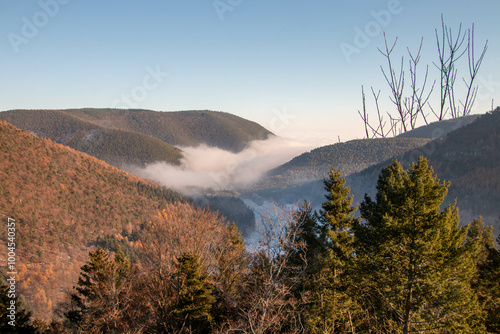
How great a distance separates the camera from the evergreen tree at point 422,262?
1311cm

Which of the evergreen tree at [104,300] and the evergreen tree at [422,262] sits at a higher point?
the evergreen tree at [422,262]

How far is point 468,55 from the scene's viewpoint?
19.8 feet

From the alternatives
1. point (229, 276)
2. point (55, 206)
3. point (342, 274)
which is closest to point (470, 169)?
point (229, 276)

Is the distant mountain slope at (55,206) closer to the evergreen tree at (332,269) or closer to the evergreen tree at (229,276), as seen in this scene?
the evergreen tree at (229,276)

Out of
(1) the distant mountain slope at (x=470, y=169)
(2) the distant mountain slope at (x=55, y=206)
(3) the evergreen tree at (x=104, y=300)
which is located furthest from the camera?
(1) the distant mountain slope at (x=470, y=169)

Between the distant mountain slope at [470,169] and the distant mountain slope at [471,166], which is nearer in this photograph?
the distant mountain slope at [470,169]

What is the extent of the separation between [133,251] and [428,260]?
9322 centimetres

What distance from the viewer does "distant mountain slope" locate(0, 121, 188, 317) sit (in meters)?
78.8

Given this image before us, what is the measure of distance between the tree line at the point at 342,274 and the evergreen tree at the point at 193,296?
0.24ft

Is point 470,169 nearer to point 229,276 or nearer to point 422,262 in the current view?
point 229,276

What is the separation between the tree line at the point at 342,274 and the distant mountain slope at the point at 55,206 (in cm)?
6666

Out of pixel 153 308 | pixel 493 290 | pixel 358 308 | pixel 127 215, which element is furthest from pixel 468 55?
pixel 127 215

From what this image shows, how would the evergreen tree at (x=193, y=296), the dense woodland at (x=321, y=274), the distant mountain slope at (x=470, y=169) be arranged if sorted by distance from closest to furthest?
the dense woodland at (x=321, y=274), the evergreen tree at (x=193, y=296), the distant mountain slope at (x=470, y=169)

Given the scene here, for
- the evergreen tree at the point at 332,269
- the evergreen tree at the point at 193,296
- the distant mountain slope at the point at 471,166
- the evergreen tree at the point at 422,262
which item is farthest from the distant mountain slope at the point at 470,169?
the evergreen tree at the point at 422,262
